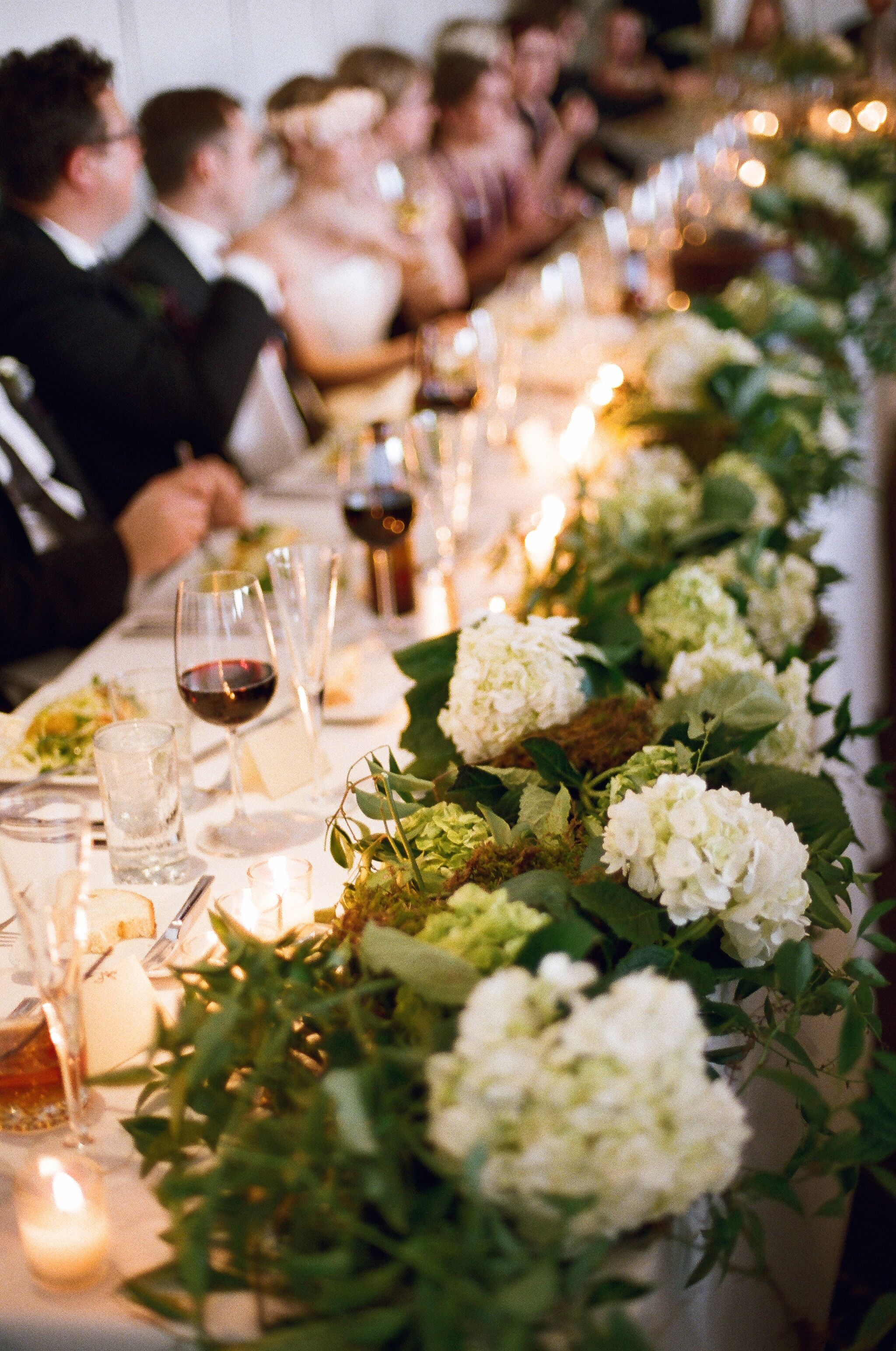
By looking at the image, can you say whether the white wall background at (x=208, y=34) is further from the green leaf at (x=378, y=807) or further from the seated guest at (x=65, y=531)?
the green leaf at (x=378, y=807)

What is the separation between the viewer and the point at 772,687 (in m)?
1.11

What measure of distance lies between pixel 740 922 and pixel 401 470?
1.03 metres

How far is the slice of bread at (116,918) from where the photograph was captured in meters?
0.97

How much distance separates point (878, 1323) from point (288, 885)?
0.47m

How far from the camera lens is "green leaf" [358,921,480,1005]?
2.31ft

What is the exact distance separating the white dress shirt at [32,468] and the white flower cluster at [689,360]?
105 centimetres

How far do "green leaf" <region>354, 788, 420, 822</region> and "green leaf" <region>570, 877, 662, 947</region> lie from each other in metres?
0.18

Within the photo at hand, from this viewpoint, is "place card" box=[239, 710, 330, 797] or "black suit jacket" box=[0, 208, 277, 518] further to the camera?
"black suit jacket" box=[0, 208, 277, 518]

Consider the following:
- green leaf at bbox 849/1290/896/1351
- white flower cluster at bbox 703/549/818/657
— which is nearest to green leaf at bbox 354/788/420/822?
green leaf at bbox 849/1290/896/1351

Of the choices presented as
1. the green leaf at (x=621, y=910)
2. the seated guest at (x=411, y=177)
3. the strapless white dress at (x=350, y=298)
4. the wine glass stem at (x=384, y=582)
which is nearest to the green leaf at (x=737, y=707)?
the green leaf at (x=621, y=910)

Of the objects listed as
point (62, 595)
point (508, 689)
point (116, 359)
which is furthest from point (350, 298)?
point (508, 689)

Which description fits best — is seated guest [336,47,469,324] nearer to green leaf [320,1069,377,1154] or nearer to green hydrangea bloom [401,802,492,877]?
green hydrangea bloom [401,802,492,877]

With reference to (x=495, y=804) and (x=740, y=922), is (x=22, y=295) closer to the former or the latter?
(x=495, y=804)

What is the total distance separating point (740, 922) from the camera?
2.67 feet
